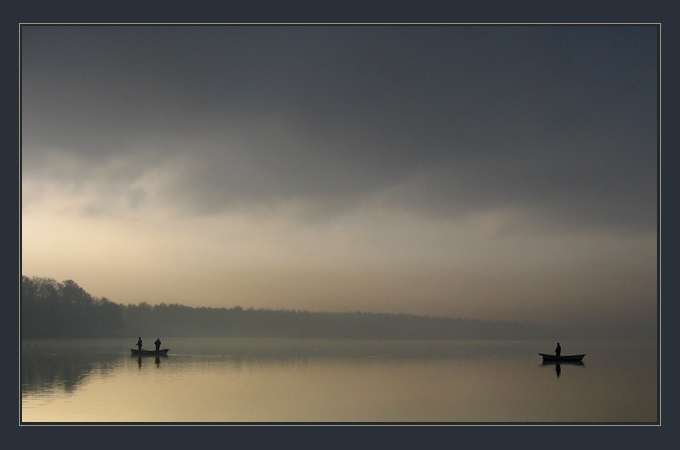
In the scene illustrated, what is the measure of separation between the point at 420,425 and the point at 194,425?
5506mm

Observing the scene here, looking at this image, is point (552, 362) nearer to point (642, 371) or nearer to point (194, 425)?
point (642, 371)

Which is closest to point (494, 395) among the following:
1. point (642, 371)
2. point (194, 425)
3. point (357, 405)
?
point (357, 405)

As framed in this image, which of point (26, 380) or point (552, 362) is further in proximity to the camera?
point (552, 362)

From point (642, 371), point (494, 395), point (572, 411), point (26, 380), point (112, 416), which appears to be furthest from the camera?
point (642, 371)

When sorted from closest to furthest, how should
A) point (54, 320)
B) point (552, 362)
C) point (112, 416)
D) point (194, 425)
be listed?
point (194, 425)
point (112, 416)
point (552, 362)
point (54, 320)

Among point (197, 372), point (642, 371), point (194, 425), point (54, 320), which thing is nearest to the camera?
point (194, 425)

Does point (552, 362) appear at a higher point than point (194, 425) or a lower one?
lower

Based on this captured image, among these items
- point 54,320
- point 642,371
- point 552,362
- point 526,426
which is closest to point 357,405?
point 526,426

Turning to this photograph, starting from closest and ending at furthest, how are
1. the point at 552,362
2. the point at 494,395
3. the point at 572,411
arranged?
1. the point at 572,411
2. the point at 494,395
3. the point at 552,362

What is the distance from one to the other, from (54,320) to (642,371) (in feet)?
141

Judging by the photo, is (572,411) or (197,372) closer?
(572,411)

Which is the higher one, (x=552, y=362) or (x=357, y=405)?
(x=357, y=405)

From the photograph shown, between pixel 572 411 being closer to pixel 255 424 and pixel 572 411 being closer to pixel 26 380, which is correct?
pixel 255 424

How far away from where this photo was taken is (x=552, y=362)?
136ft
